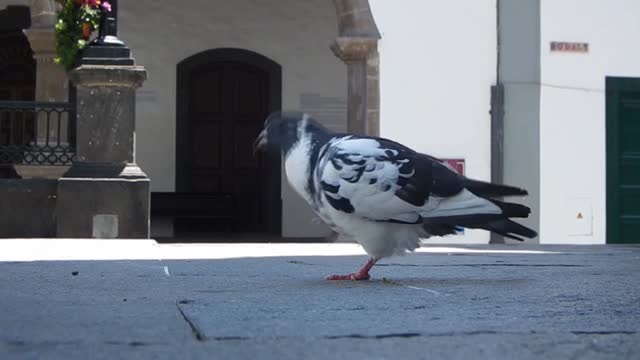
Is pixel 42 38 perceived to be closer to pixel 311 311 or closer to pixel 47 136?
pixel 47 136

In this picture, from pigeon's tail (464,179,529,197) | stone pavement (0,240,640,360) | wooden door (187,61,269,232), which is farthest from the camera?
wooden door (187,61,269,232)

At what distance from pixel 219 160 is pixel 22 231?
5.31m

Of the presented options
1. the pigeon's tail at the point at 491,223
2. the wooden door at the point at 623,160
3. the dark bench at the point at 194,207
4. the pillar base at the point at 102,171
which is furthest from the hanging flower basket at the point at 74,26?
the pigeon's tail at the point at 491,223

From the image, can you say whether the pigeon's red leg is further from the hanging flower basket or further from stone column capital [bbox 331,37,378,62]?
stone column capital [bbox 331,37,378,62]

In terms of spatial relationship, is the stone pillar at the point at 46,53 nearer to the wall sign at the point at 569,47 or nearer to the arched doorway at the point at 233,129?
the arched doorway at the point at 233,129

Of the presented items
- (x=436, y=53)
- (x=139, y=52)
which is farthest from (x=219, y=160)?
(x=436, y=53)

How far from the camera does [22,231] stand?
10195mm

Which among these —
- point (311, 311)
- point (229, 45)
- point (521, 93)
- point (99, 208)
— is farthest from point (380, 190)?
point (229, 45)

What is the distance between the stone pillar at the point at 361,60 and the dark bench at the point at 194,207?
307cm

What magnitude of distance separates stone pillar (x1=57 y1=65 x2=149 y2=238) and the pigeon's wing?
5.35 m

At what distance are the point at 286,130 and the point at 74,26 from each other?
20.4ft

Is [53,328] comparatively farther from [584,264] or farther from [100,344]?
[584,264]

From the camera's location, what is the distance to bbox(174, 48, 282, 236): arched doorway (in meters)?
15.0

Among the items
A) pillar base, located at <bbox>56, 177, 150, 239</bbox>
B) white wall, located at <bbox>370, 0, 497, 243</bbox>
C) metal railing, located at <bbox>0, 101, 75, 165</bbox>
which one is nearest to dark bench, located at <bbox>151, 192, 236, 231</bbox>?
metal railing, located at <bbox>0, 101, 75, 165</bbox>
